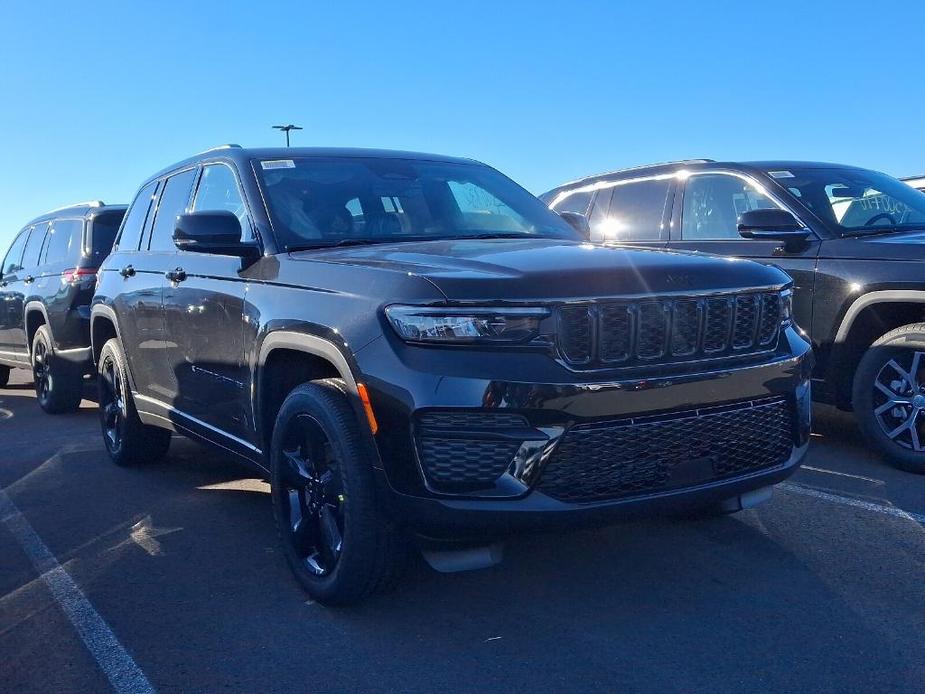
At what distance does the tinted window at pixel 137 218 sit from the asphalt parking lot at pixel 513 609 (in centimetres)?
178

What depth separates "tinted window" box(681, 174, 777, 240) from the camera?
635 centimetres

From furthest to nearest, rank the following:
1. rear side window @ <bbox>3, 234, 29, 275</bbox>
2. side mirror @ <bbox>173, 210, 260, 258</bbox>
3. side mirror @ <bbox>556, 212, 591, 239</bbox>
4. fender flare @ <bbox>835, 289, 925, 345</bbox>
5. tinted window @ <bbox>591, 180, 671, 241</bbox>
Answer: rear side window @ <bbox>3, 234, 29, 275</bbox> < tinted window @ <bbox>591, 180, 671, 241</bbox> < fender flare @ <bbox>835, 289, 925, 345</bbox> < side mirror @ <bbox>556, 212, 591, 239</bbox> < side mirror @ <bbox>173, 210, 260, 258</bbox>

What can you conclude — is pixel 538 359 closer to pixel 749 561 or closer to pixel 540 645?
pixel 540 645

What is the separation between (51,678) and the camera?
10.3 feet

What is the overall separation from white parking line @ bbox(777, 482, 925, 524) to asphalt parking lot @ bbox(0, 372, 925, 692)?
2 centimetres

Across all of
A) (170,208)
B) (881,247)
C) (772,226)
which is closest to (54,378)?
(170,208)

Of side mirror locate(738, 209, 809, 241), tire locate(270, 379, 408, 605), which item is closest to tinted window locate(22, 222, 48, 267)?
tire locate(270, 379, 408, 605)

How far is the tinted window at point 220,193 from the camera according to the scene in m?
4.44

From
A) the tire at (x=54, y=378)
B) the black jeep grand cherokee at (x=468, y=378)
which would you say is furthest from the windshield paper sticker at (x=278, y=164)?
the tire at (x=54, y=378)

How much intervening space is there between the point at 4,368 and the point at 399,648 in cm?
979

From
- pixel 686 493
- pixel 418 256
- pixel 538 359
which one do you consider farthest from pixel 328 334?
pixel 686 493

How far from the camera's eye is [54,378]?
28.2 feet

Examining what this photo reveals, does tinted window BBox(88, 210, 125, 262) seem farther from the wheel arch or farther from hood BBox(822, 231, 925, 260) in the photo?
the wheel arch

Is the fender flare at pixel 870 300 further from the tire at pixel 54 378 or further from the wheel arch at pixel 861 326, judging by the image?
the tire at pixel 54 378
